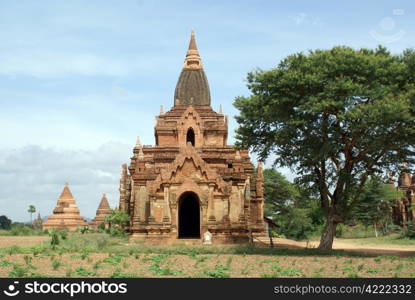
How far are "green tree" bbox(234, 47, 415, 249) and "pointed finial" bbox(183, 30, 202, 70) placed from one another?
17.4 meters

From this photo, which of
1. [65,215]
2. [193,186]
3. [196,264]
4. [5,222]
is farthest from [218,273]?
[5,222]

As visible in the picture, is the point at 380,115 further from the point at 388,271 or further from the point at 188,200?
the point at 188,200

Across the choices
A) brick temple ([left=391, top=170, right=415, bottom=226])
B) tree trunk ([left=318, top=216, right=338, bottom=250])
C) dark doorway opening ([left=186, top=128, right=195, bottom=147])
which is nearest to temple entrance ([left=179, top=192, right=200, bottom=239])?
dark doorway opening ([left=186, top=128, right=195, bottom=147])

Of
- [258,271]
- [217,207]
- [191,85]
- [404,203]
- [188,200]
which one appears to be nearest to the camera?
[258,271]

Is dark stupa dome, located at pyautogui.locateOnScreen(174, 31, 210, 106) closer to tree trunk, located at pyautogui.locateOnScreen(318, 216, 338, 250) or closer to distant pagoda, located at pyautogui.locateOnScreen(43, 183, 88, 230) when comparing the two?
tree trunk, located at pyautogui.locateOnScreen(318, 216, 338, 250)

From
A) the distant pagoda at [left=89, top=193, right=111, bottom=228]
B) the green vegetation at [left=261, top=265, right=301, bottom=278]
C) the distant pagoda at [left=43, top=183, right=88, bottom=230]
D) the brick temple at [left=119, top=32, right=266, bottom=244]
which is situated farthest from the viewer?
the distant pagoda at [left=89, top=193, right=111, bottom=228]

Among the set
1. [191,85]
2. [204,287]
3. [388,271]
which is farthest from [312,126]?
[191,85]

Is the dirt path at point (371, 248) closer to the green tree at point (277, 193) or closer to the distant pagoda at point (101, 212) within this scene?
the green tree at point (277, 193)

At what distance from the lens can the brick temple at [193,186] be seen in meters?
33.3

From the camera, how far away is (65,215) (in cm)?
6384

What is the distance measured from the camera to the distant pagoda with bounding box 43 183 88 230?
207 ft

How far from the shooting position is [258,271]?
17438 mm

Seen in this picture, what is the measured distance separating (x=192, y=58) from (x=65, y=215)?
93.9 feet

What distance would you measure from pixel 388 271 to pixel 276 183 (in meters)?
39.0
